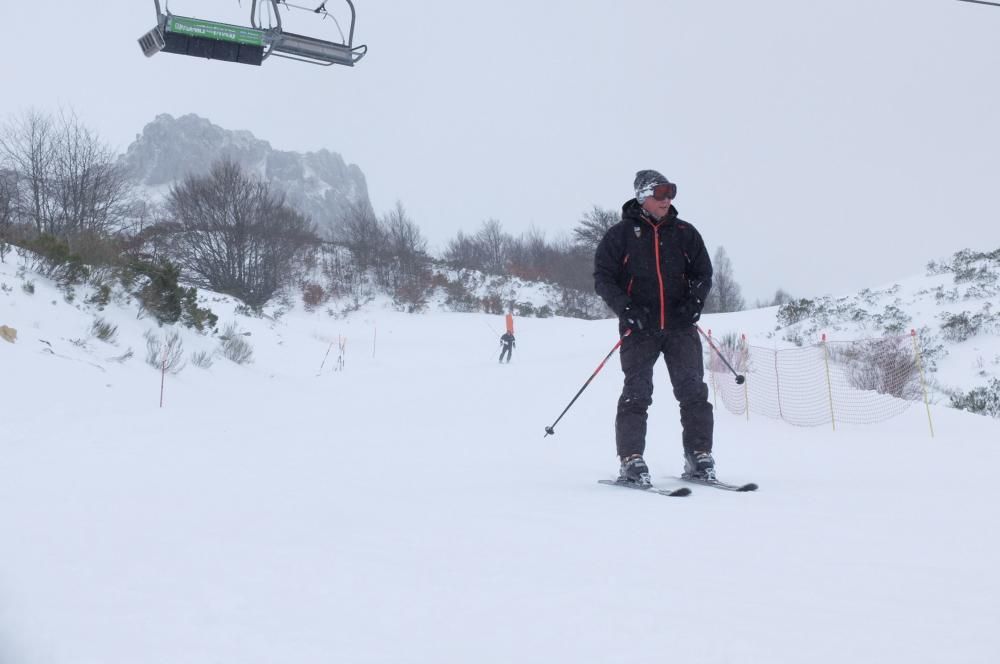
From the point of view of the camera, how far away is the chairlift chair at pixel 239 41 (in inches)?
297

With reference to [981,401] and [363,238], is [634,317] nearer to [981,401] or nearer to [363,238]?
[981,401]

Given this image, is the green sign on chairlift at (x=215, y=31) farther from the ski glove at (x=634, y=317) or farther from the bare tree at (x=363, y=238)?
the bare tree at (x=363, y=238)

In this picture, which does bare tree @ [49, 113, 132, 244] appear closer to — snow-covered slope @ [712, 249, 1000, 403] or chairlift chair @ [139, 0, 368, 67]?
chairlift chair @ [139, 0, 368, 67]

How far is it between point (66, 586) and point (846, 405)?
943 cm

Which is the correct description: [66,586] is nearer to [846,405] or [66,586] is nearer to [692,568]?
[692,568]

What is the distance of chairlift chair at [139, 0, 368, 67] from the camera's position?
7.53 metres

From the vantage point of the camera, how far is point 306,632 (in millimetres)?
1507

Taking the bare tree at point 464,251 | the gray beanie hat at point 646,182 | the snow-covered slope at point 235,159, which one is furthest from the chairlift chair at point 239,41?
the snow-covered slope at point 235,159

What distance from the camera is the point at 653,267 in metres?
3.88

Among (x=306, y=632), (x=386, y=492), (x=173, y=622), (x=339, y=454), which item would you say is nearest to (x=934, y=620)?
(x=306, y=632)

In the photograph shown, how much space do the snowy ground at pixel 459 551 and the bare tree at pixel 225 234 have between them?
70.1 ft

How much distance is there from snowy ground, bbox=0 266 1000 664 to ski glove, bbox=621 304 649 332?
938mm

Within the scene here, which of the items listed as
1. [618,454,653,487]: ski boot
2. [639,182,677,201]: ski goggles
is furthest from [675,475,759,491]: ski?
[639,182,677,201]: ski goggles

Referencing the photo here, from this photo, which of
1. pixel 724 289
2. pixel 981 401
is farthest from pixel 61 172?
pixel 724 289
